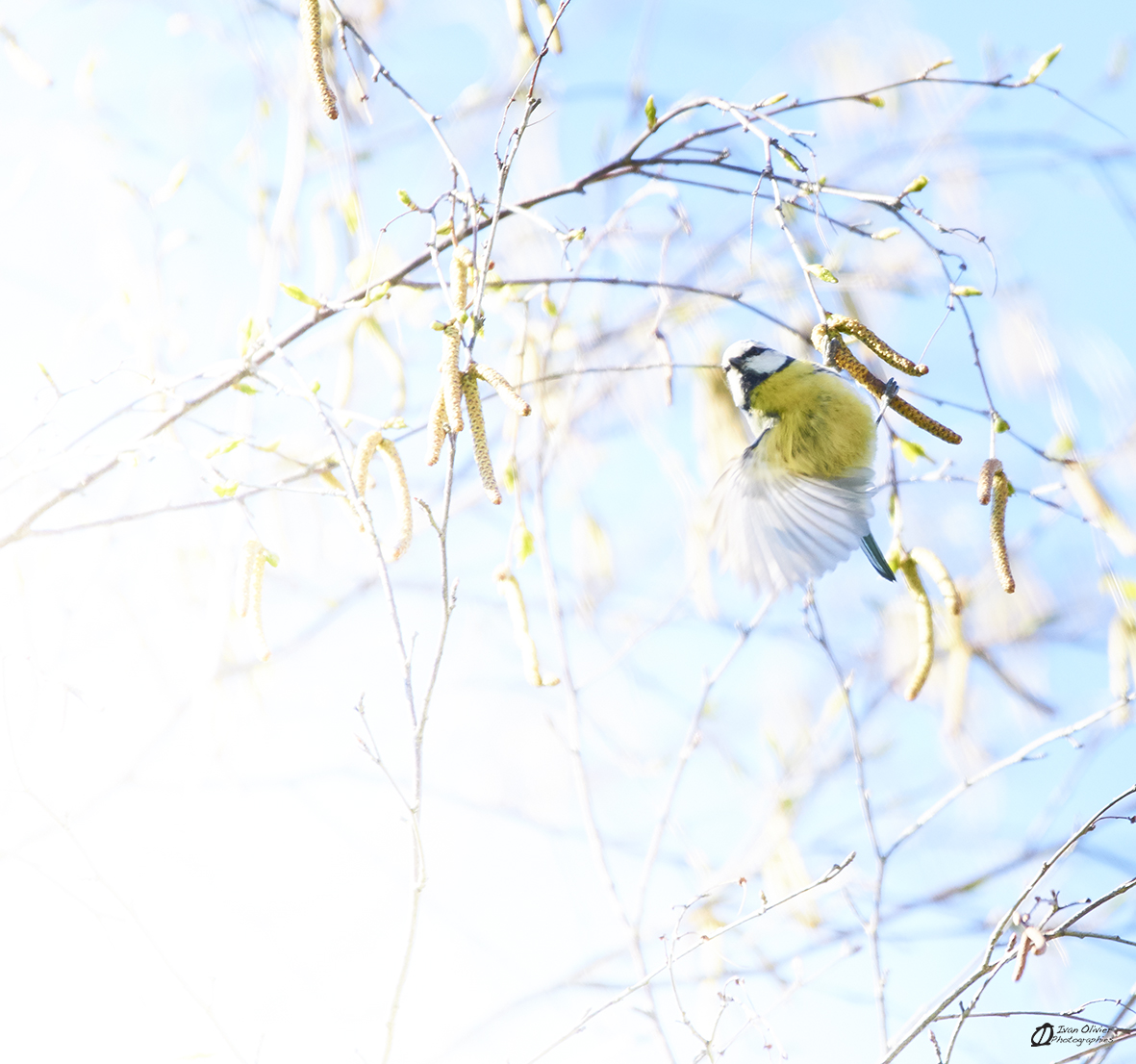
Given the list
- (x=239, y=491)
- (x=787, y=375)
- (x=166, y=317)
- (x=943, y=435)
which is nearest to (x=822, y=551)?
(x=943, y=435)

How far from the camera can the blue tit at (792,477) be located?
1.46m

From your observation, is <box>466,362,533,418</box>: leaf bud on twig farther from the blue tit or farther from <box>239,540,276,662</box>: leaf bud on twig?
the blue tit

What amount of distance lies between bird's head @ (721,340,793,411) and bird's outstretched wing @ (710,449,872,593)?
0.18 meters

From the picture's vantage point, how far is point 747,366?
1743 millimetres

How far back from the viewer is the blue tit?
4.79ft

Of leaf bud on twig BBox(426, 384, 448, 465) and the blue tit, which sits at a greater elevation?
the blue tit

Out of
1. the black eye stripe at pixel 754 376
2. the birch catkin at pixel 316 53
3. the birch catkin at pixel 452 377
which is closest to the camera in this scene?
the birch catkin at pixel 452 377

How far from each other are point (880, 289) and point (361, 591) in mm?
1364

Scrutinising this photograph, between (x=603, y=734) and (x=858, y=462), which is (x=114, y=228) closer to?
(x=603, y=734)

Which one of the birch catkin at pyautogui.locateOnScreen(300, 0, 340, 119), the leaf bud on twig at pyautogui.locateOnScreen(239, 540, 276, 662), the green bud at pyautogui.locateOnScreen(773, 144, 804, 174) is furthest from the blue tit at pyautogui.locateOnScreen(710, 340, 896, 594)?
the birch catkin at pyautogui.locateOnScreen(300, 0, 340, 119)

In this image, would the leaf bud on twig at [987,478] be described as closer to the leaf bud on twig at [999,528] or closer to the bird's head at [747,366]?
the leaf bud on twig at [999,528]

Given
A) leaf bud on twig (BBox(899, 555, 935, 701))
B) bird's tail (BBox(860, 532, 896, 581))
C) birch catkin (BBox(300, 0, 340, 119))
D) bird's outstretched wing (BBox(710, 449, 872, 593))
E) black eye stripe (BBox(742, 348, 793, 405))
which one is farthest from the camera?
black eye stripe (BBox(742, 348, 793, 405))

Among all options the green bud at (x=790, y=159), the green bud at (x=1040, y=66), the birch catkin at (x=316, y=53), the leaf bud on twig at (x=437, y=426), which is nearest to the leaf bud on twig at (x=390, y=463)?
the leaf bud on twig at (x=437, y=426)

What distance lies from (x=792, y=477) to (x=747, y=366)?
0.25 metres
